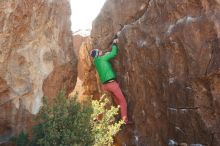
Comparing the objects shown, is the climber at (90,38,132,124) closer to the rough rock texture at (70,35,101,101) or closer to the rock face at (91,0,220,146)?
the rock face at (91,0,220,146)

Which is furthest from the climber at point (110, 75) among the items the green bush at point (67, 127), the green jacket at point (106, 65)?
the green bush at point (67, 127)

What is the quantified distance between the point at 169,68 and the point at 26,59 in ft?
11.3

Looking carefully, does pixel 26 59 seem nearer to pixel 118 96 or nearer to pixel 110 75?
pixel 110 75

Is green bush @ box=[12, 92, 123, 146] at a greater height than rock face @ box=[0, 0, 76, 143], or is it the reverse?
rock face @ box=[0, 0, 76, 143]

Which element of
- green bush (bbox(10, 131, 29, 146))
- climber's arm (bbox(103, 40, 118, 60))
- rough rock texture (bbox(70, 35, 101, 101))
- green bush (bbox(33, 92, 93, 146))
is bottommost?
green bush (bbox(10, 131, 29, 146))

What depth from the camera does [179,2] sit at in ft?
28.8

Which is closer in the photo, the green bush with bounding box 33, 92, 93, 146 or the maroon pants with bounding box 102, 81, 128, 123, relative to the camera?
the green bush with bounding box 33, 92, 93, 146

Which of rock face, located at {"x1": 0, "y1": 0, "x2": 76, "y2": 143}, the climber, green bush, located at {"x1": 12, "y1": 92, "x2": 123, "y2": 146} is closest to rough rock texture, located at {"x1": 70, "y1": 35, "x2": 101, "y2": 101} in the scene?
the climber

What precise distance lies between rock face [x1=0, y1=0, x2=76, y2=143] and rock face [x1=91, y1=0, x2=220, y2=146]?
6.25 ft

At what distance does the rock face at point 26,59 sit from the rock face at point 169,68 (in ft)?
6.25

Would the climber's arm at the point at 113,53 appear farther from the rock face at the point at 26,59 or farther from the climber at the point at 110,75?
the rock face at the point at 26,59

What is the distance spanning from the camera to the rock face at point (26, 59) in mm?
A: 8938

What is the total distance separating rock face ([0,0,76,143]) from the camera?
8938 millimetres

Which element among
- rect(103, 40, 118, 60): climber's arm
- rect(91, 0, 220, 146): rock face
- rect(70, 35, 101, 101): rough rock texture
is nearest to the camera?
rect(91, 0, 220, 146): rock face
